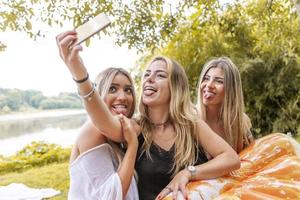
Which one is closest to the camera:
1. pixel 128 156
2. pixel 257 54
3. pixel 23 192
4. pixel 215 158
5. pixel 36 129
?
pixel 128 156

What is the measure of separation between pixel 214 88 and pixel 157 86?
730 millimetres

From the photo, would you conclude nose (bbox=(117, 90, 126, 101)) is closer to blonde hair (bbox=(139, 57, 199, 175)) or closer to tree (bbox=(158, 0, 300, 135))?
blonde hair (bbox=(139, 57, 199, 175))

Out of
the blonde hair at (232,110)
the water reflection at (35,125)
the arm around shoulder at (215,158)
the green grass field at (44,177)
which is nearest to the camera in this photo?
the arm around shoulder at (215,158)

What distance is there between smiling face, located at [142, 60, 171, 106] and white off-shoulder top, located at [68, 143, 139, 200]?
1.03 feet

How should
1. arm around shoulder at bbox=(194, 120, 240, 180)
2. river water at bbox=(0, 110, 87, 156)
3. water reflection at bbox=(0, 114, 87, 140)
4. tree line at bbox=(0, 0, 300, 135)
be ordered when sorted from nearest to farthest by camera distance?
1. arm around shoulder at bbox=(194, 120, 240, 180)
2. tree line at bbox=(0, 0, 300, 135)
3. river water at bbox=(0, 110, 87, 156)
4. water reflection at bbox=(0, 114, 87, 140)

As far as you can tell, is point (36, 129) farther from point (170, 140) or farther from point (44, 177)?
point (170, 140)

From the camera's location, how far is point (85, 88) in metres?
1.30

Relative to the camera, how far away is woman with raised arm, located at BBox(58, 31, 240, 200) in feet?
5.20

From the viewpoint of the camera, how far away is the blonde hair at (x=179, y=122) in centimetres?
162

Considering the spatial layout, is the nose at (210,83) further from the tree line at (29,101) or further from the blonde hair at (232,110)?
the tree line at (29,101)

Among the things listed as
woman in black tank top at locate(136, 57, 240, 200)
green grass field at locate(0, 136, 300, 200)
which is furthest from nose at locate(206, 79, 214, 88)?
green grass field at locate(0, 136, 300, 200)

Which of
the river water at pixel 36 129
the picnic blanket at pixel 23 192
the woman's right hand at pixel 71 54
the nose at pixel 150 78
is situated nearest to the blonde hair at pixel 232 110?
the nose at pixel 150 78

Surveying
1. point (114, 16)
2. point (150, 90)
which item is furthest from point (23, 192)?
point (150, 90)

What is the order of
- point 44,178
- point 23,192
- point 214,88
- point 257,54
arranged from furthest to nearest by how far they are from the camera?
1. point 257,54
2. point 44,178
3. point 23,192
4. point 214,88
